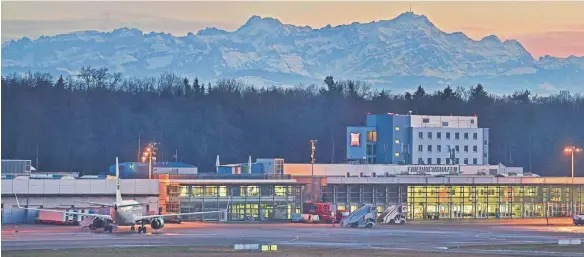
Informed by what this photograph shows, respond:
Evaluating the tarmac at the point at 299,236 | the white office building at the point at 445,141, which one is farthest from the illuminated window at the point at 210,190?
the white office building at the point at 445,141

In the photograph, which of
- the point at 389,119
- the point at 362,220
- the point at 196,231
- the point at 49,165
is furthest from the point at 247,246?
the point at 49,165

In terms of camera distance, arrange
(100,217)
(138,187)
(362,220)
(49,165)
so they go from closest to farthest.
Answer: (100,217)
(362,220)
(138,187)
(49,165)

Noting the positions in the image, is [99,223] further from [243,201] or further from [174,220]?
[243,201]

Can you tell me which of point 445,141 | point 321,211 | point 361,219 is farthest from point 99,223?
point 445,141

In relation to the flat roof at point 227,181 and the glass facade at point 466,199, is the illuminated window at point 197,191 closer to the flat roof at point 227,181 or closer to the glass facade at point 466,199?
the flat roof at point 227,181

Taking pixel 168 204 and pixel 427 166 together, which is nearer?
pixel 168 204

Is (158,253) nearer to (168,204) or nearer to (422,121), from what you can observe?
(168,204)

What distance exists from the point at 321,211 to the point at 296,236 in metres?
32.5

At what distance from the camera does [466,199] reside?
14812 cm

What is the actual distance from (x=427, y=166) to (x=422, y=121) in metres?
20.1

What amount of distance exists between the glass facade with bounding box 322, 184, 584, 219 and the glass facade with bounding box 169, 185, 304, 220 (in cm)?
614

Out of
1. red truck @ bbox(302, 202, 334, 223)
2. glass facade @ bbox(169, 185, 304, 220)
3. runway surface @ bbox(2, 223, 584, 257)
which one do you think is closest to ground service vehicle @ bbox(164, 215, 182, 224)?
runway surface @ bbox(2, 223, 584, 257)

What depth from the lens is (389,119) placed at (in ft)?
558

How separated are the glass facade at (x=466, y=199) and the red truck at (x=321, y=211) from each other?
746cm
